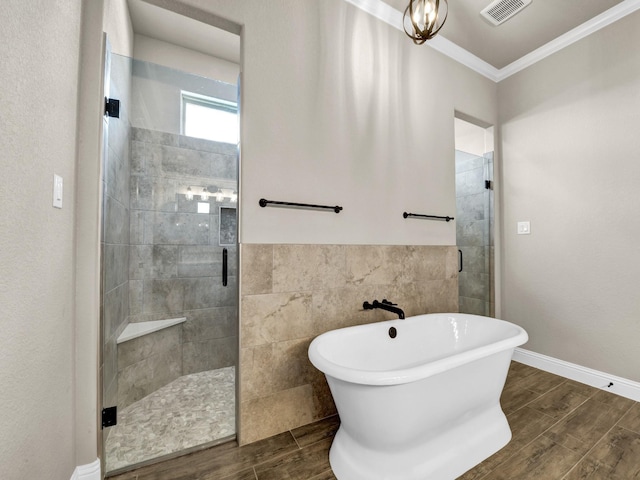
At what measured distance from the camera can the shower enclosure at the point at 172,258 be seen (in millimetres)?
1630

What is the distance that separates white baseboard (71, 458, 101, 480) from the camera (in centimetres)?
121

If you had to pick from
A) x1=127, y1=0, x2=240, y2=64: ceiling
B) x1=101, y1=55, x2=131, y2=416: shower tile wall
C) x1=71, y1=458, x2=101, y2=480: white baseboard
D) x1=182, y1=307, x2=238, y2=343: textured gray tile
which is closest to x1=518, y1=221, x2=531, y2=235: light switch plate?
x1=182, y1=307, x2=238, y2=343: textured gray tile

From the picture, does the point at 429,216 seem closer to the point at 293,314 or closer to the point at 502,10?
the point at 293,314

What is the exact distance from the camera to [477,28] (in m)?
2.27

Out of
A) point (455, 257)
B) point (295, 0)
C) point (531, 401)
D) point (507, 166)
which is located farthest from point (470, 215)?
point (295, 0)

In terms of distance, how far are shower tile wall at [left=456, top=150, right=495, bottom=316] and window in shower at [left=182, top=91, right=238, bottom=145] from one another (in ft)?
8.17

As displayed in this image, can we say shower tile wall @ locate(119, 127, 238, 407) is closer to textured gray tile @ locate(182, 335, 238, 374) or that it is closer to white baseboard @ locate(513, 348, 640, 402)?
textured gray tile @ locate(182, 335, 238, 374)

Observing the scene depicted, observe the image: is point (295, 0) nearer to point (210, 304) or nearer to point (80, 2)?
point (80, 2)

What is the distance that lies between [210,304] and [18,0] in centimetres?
179

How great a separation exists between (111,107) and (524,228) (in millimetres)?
3263

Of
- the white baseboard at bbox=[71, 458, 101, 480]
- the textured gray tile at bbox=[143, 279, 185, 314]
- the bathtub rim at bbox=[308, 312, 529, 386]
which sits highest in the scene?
the textured gray tile at bbox=[143, 279, 185, 314]

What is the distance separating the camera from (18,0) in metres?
0.77

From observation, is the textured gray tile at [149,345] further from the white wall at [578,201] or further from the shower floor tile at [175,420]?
the white wall at [578,201]

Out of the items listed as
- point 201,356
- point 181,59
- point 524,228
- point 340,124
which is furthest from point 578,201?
point 181,59
